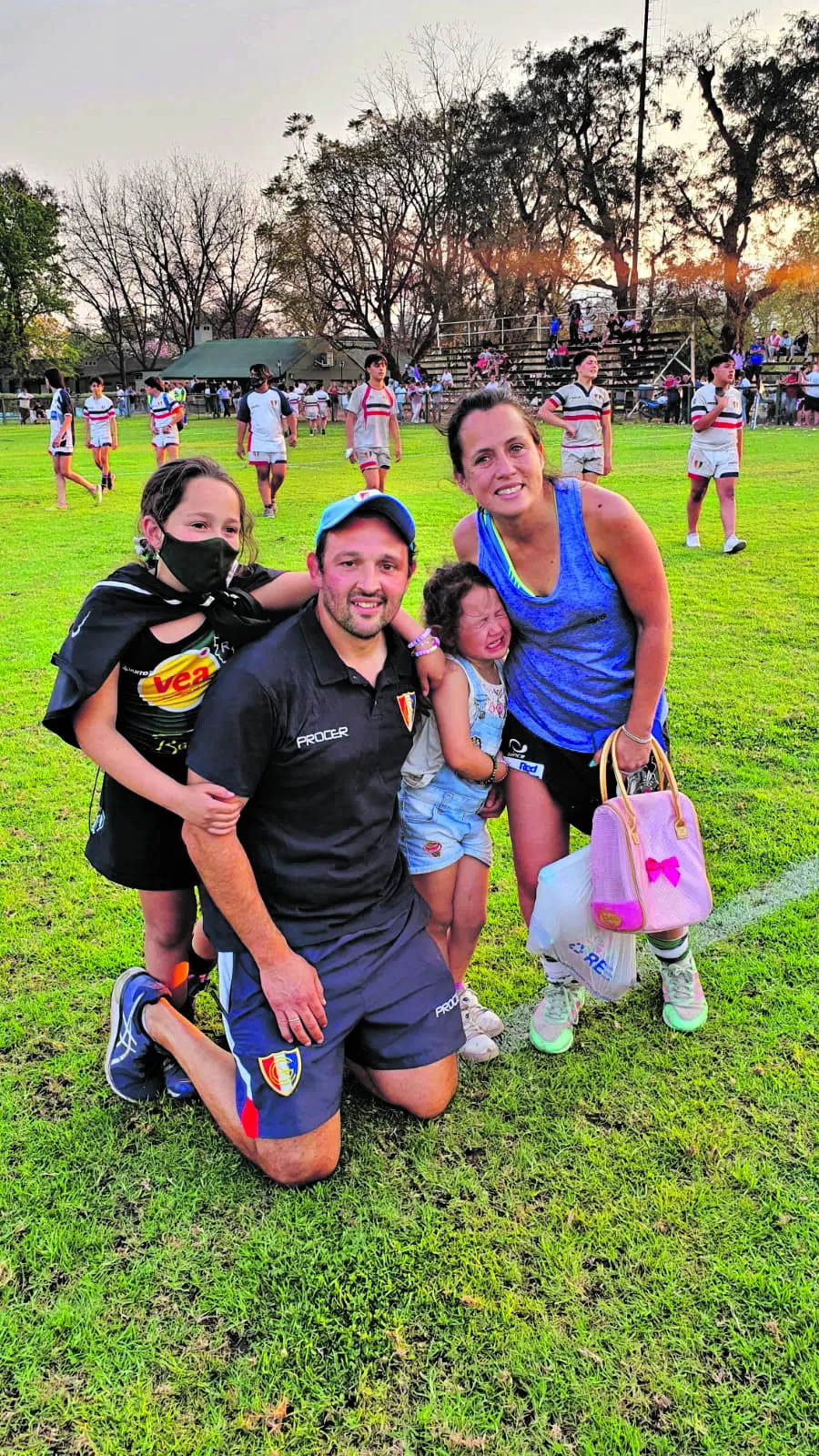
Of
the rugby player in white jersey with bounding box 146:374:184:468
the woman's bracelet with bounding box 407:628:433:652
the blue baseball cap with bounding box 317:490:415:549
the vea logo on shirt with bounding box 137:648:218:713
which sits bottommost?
the vea logo on shirt with bounding box 137:648:218:713

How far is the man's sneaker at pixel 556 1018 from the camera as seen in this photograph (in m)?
2.85

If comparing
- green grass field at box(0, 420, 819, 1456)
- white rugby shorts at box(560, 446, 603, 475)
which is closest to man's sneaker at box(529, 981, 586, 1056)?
green grass field at box(0, 420, 819, 1456)

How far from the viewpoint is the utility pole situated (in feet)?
134

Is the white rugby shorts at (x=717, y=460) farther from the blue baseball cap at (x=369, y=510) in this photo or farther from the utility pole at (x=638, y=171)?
the utility pole at (x=638, y=171)

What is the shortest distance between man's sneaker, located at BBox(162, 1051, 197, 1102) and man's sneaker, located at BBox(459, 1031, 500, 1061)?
2.69 feet

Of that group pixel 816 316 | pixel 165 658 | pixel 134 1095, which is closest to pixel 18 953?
pixel 134 1095

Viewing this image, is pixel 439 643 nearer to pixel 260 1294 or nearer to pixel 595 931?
pixel 595 931

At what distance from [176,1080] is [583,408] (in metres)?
9.87

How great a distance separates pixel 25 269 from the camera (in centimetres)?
5703

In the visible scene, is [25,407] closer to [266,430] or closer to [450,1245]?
[266,430]

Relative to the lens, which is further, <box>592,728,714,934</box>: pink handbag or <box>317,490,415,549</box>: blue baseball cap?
<box>592,728,714,934</box>: pink handbag

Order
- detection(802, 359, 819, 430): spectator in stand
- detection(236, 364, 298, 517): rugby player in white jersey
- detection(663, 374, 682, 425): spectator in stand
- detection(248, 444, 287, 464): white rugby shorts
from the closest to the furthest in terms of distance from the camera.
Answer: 1. detection(236, 364, 298, 517): rugby player in white jersey
2. detection(248, 444, 287, 464): white rugby shorts
3. detection(802, 359, 819, 430): spectator in stand
4. detection(663, 374, 682, 425): spectator in stand

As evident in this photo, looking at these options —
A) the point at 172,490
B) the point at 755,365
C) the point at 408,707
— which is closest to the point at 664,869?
the point at 408,707

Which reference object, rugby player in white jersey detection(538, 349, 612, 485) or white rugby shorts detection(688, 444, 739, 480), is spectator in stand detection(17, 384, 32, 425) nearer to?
rugby player in white jersey detection(538, 349, 612, 485)
